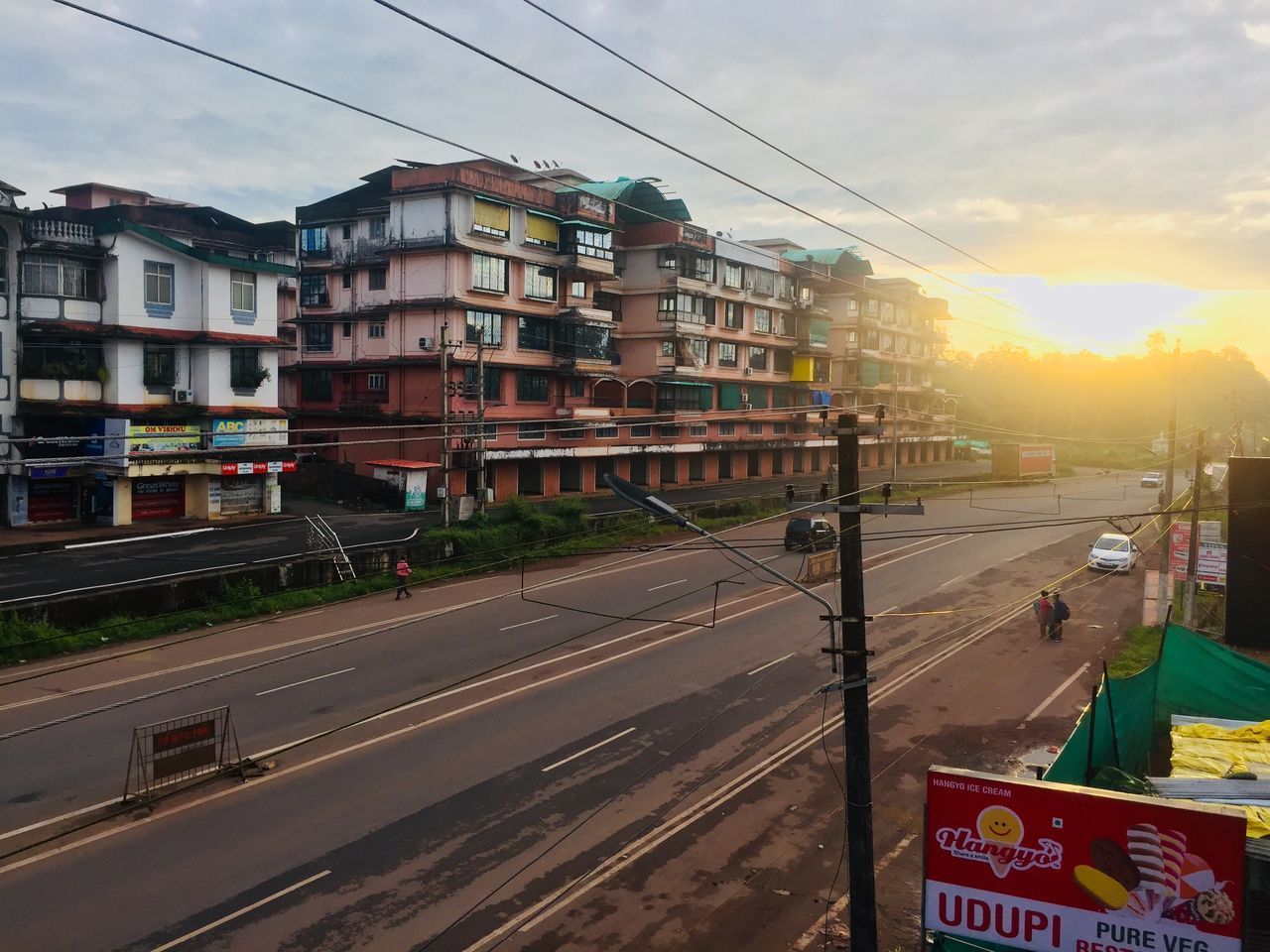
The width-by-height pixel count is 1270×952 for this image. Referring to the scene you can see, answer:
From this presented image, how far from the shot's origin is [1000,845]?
8.84m

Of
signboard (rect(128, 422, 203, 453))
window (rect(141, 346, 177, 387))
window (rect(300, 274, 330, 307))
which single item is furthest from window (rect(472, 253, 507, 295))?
signboard (rect(128, 422, 203, 453))

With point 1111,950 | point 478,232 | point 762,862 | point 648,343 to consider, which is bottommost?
point 762,862

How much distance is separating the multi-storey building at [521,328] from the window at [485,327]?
0.11m

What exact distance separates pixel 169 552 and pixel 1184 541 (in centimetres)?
3263

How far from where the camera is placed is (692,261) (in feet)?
183

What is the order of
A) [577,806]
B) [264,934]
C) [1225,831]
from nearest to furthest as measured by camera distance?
[1225,831] → [264,934] → [577,806]

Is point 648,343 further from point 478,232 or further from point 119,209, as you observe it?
point 119,209

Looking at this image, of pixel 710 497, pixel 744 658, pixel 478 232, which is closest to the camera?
pixel 744 658

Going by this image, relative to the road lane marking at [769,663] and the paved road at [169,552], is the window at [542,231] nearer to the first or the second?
the paved road at [169,552]

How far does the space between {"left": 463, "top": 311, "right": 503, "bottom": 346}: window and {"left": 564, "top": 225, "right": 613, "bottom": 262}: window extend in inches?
234

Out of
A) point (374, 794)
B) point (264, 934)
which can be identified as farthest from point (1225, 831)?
point (374, 794)

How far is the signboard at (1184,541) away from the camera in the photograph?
25.8 m

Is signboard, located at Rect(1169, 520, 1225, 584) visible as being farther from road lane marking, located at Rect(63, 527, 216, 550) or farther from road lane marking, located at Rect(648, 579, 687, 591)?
road lane marking, located at Rect(63, 527, 216, 550)

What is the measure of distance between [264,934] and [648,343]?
47018 mm
